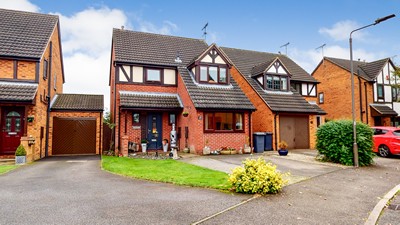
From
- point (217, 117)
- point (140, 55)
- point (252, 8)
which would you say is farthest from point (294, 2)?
point (140, 55)

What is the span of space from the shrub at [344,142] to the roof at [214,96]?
5545 millimetres

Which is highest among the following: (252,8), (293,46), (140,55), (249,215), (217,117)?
(293,46)

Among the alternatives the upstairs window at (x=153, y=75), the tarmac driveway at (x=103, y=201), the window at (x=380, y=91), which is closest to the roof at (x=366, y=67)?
the window at (x=380, y=91)

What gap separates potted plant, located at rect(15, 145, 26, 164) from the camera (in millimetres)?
13008

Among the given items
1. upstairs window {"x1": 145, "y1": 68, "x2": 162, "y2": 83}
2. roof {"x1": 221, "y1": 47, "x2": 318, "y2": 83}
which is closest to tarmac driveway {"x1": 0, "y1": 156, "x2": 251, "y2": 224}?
upstairs window {"x1": 145, "y1": 68, "x2": 162, "y2": 83}

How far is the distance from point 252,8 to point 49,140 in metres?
14.9

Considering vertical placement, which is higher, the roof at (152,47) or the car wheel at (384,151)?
the roof at (152,47)

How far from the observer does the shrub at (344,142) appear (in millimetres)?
12211

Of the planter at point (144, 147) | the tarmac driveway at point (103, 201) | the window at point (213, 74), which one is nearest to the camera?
the tarmac driveway at point (103, 201)

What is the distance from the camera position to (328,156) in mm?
13078

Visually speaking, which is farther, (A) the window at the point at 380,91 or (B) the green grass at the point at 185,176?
(A) the window at the point at 380,91

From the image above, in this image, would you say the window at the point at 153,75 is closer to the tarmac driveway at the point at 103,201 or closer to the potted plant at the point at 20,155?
the potted plant at the point at 20,155

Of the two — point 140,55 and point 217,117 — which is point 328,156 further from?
point 140,55

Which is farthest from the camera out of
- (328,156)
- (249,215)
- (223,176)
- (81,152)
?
(81,152)
